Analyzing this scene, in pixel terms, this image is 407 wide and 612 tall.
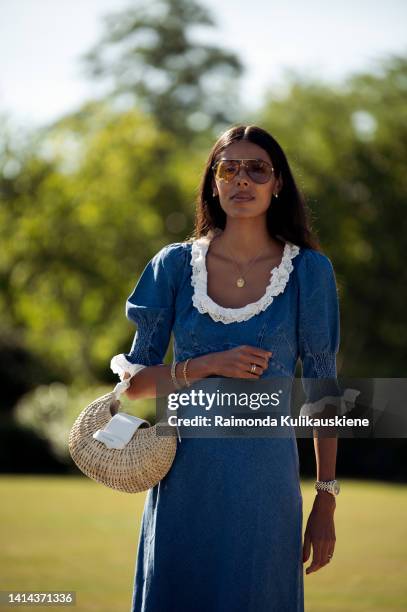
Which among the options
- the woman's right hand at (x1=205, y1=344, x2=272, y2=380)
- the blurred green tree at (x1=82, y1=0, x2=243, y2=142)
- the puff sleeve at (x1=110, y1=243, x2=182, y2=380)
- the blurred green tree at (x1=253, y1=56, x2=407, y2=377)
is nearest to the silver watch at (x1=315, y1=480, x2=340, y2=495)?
the woman's right hand at (x1=205, y1=344, x2=272, y2=380)

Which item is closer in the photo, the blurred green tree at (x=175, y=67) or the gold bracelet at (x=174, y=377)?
the gold bracelet at (x=174, y=377)

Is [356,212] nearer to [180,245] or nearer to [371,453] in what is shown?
[371,453]

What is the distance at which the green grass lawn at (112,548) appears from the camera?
288 inches

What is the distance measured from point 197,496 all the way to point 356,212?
20229mm

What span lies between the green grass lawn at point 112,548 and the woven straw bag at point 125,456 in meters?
3.68

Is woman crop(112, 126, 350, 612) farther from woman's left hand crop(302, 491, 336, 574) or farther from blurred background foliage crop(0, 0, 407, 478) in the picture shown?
blurred background foliage crop(0, 0, 407, 478)

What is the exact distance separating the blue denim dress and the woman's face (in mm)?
224

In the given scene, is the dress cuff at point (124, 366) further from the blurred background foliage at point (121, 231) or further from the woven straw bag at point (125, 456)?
the blurred background foliage at point (121, 231)

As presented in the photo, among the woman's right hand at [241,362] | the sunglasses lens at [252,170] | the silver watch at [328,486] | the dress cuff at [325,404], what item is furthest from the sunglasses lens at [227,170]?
the silver watch at [328,486]

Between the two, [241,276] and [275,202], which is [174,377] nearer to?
[241,276]

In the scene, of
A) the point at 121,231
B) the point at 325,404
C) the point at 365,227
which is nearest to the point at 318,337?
the point at 325,404

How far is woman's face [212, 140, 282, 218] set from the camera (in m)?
3.46

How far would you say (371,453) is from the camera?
20.6m

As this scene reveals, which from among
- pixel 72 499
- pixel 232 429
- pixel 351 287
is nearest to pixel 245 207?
pixel 232 429
